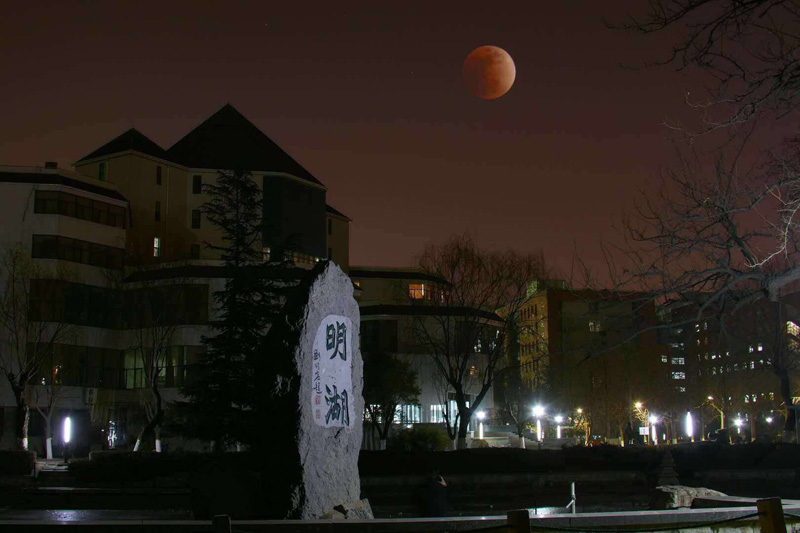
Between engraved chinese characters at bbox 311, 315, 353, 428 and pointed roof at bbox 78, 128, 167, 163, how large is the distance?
162 ft

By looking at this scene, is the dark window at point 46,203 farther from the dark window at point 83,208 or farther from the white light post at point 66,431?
the white light post at point 66,431

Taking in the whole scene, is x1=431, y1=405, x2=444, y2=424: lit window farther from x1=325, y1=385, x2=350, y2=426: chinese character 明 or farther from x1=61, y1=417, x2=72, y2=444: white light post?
x1=325, y1=385, x2=350, y2=426: chinese character 明

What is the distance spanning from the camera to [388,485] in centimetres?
3178

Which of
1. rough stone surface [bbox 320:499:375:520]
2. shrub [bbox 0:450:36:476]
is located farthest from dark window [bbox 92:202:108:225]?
rough stone surface [bbox 320:499:375:520]

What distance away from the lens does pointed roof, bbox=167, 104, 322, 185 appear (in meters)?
64.7

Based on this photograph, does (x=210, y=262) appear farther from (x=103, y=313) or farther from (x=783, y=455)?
(x=783, y=455)

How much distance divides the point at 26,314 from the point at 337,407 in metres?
35.9

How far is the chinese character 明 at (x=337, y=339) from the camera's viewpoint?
14102 mm

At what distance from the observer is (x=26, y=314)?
44.5 meters

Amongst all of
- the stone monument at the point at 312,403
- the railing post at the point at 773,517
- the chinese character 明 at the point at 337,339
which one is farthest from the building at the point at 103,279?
the railing post at the point at 773,517

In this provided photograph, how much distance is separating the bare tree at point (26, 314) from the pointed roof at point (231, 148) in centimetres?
1678

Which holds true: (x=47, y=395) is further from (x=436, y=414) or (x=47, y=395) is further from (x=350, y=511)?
(x=350, y=511)

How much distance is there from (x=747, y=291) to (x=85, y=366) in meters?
45.7

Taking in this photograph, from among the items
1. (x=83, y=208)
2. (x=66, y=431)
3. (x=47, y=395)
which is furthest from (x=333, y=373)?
(x=83, y=208)
